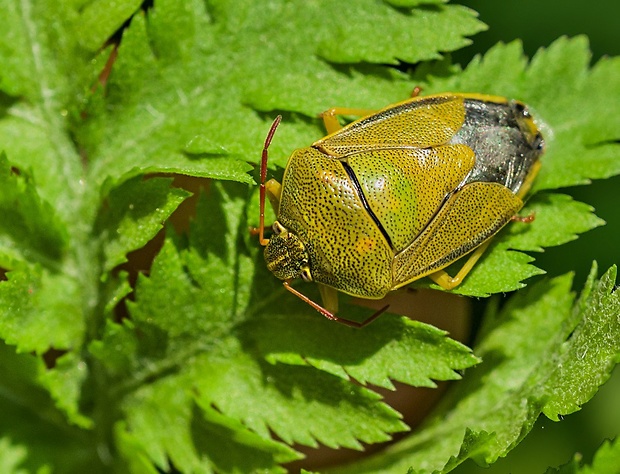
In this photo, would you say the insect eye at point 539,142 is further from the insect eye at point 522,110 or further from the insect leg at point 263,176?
the insect leg at point 263,176

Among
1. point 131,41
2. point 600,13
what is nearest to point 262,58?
point 131,41

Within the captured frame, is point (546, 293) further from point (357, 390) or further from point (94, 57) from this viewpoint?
point (94, 57)

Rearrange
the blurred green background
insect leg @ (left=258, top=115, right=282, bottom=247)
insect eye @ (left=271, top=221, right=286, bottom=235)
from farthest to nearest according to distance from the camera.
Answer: the blurred green background < insect eye @ (left=271, top=221, right=286, bottom=235) < insect leg @ (left=258, top=115, right=282, bottom=247)

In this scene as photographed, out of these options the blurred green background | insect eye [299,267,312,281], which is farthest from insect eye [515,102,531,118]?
insect eye [299,267,312,281]

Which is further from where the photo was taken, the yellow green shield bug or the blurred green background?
the blurred green background

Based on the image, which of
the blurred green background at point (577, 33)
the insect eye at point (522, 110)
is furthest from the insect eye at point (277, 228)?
the blurred green background at point (577, 33)

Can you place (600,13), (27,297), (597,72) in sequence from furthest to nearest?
(600,13) → (597,72) → (27,297)

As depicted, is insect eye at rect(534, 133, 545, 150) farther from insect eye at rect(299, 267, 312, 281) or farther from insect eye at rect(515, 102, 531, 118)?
insect eye at rect(299, 267, 312, 281)

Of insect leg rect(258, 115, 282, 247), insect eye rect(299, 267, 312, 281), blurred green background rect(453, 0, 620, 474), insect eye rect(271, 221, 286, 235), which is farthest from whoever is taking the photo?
blurred green background rect(453, 0, 620, 474)

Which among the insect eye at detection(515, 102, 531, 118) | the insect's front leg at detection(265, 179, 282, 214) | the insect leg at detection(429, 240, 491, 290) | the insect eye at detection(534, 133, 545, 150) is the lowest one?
the insect leg at detection(429, 240, 491, 290)
